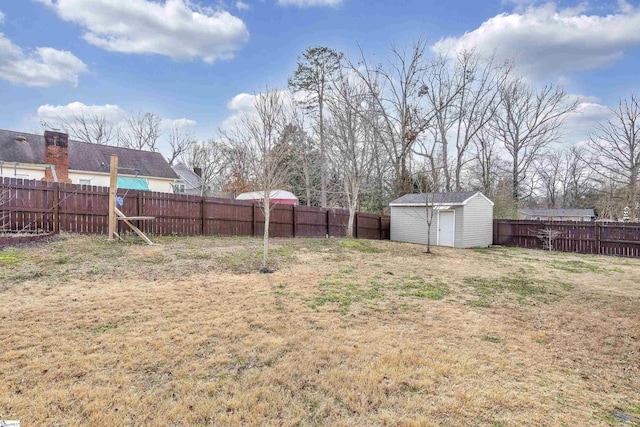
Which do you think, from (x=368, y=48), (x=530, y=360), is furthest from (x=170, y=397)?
(x=368, y=48)

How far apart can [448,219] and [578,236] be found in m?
5.14

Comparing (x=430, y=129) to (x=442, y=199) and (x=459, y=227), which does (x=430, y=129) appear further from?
(x=459, y=227)

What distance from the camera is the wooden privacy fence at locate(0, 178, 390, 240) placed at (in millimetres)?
7906

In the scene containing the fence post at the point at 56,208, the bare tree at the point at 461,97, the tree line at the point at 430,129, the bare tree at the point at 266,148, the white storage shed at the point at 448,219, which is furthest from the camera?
the bare tree at the point at 461,97

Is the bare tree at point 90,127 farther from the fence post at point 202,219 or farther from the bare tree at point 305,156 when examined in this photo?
the fence post at point 202,219

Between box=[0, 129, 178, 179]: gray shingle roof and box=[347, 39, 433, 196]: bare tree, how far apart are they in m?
14.0

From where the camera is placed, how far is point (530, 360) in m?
2.92

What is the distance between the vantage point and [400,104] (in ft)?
68.7

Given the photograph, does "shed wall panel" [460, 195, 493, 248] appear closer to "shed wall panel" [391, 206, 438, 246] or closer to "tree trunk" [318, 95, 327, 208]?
"shed wall panel" [391, 206, 438, 246]

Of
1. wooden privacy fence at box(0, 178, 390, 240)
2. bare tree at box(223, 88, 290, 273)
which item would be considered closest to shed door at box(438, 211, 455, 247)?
wooden privacy fence at box(0, 178, 390, 240)

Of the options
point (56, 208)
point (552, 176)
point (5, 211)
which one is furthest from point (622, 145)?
point (5, 211)

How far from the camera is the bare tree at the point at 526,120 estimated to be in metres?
22.3

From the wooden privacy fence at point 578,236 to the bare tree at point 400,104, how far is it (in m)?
6.57

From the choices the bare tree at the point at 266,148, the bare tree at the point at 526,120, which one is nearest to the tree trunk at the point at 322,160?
the bare tree at the point at 266,148
